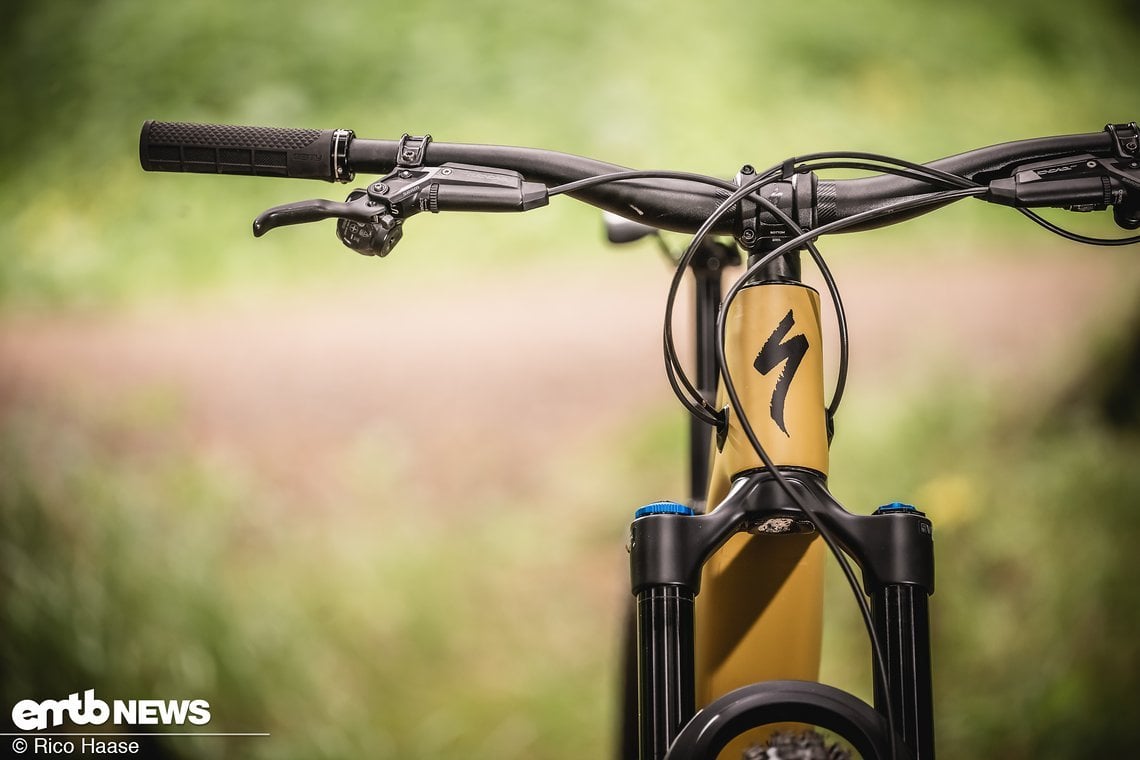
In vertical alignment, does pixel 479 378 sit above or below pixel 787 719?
above

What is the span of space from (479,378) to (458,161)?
129cm

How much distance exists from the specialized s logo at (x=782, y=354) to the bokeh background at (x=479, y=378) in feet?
4.26

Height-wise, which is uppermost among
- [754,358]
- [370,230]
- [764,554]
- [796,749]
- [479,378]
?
[479,378]

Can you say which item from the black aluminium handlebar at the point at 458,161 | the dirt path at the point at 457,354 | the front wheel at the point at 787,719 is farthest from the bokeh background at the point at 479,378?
the front wheel at the point at 787,719

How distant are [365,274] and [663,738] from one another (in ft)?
6.01

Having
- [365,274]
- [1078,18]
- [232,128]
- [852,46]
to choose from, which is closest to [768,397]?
[232,128]

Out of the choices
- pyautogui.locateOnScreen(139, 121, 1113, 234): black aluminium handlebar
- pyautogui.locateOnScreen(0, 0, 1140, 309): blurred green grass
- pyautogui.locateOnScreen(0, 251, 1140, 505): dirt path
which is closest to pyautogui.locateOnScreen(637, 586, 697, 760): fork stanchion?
pyautogui.locateOnScreen(139, 121, 1113, 234): black aluminium handlebar

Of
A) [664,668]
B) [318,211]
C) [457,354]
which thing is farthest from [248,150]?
[457,354]

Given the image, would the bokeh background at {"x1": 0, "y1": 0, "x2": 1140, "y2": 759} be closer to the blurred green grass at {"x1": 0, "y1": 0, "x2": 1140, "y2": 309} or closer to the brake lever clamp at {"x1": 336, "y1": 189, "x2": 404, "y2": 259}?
the blurred green grass at {"x1": 0, "y1": 0, "x2": 1140, "y2": 309}

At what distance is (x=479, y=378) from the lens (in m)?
2.50

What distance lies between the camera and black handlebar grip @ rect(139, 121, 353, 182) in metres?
1.25

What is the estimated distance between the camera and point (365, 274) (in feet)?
8.46

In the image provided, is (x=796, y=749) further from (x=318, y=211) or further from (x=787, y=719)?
(x=318, y=211)

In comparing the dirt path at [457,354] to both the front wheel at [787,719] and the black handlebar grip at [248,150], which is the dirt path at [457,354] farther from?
the front wheel at [787,719]
